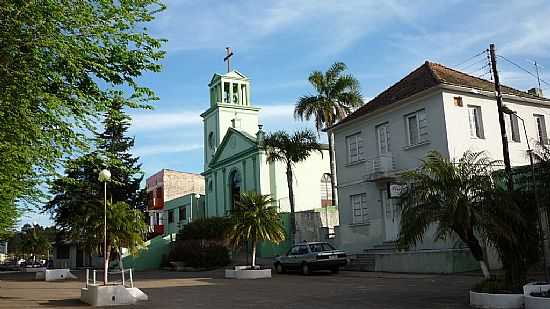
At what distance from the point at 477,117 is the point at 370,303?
561 inches

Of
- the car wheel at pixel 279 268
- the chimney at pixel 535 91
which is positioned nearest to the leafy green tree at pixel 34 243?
the car wheel at pixel 279 268

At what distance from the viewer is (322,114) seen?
34.3m

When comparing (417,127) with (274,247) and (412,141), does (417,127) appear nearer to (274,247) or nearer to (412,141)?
(412,141)

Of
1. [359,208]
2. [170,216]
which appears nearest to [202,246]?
[359,208]

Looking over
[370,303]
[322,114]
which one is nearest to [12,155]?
[370,303]

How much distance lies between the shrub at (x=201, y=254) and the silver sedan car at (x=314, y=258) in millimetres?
9964

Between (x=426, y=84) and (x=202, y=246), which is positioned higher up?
(x=426, y=84)

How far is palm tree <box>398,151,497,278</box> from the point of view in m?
11.9

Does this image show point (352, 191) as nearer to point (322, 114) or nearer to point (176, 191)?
point (322, 114)

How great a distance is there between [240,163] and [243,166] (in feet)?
2.07

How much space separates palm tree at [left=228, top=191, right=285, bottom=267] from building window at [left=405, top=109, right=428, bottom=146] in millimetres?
6920

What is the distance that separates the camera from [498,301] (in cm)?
1118

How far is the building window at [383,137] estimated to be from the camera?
1039 inches

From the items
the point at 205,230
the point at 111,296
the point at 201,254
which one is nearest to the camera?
the point at 111,296
